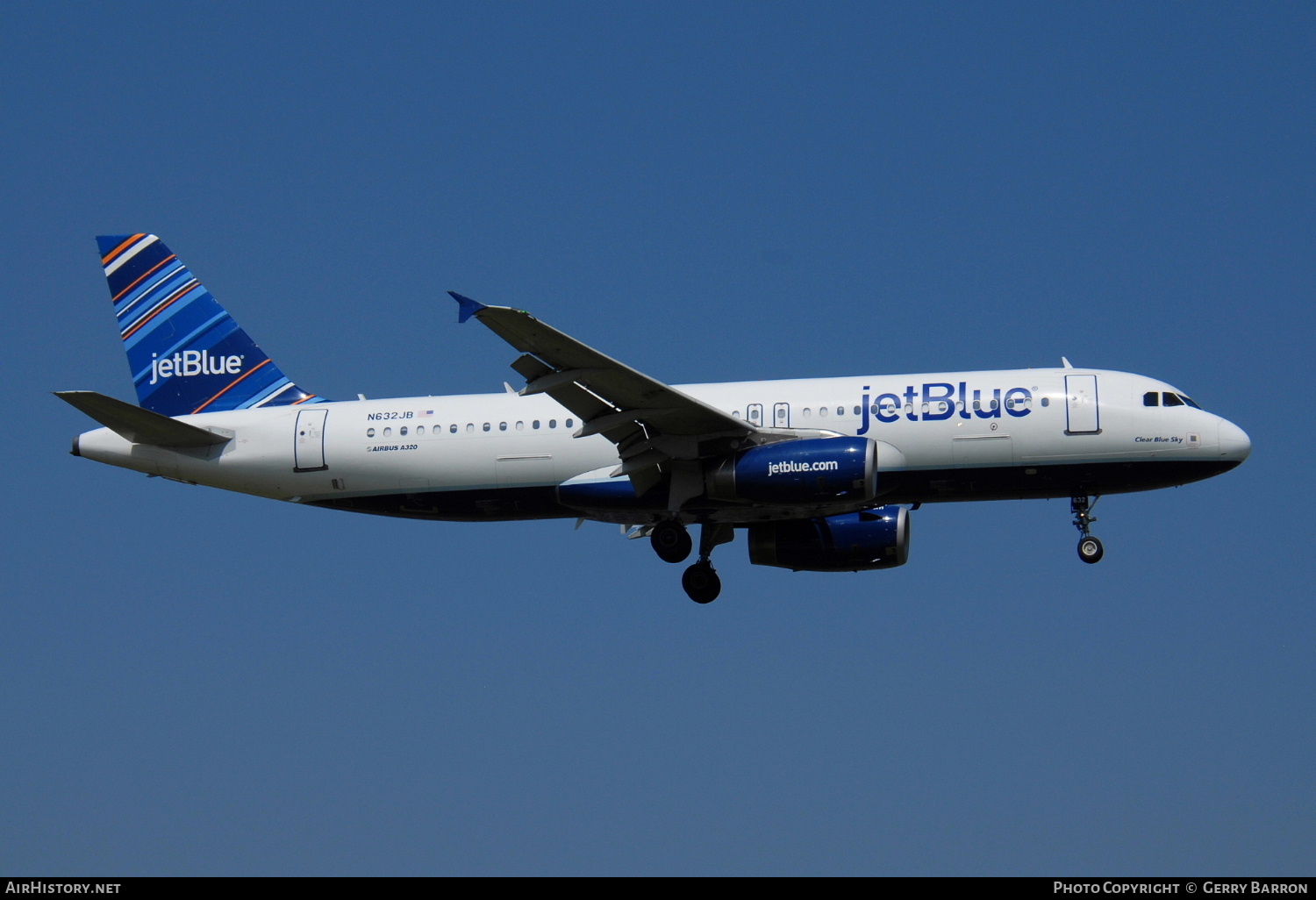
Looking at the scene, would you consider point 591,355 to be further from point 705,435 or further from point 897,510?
point 897,510

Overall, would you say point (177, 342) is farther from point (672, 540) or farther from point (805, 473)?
point (805, 473)

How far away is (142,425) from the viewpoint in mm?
36781

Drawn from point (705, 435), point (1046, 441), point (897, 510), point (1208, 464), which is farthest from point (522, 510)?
point (1208, 464)

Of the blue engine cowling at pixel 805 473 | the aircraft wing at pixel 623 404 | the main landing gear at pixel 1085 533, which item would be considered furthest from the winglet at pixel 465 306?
the main landing gear at pixel 1085 533

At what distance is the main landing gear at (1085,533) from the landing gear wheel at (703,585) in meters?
8.29

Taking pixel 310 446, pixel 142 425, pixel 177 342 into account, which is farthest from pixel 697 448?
pixel 177 342

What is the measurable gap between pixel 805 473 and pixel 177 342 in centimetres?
1767

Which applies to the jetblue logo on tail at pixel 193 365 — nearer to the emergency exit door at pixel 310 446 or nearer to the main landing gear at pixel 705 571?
the emergency exit door at pixel 310 446

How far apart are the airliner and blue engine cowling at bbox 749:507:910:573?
0.15 ft

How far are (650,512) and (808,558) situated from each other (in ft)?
14.1

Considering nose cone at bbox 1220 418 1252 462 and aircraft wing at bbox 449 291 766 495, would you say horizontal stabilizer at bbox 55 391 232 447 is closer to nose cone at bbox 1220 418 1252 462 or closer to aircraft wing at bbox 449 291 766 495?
aircraft wing at bbox 449 291 766 495

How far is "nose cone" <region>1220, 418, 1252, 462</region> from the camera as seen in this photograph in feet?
112

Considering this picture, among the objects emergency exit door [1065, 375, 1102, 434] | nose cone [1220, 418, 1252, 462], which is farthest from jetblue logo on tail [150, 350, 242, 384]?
nose cone [1220, 418, 1252, 462]
